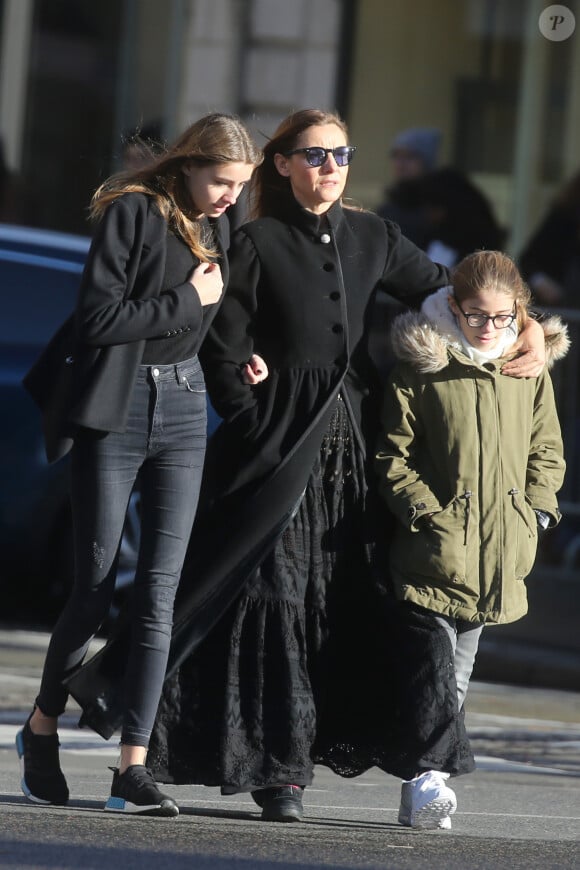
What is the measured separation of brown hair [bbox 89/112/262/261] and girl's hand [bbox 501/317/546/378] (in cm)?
91

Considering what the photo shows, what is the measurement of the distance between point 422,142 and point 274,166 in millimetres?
6997

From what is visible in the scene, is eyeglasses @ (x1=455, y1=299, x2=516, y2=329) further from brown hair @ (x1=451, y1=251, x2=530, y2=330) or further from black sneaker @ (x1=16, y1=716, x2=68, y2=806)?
black sneaker @ (x1=16, y1=716, x2=68, y2=806)

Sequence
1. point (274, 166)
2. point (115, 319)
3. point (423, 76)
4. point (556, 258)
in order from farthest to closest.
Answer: point (423, 76)
point (556, 258)
point (274, 166)
point (115, 319)

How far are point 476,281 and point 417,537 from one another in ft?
2.39

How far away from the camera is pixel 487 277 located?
5070mm

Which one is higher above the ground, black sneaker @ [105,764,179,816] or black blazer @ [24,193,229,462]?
black blazer @ [24,193,229,462]

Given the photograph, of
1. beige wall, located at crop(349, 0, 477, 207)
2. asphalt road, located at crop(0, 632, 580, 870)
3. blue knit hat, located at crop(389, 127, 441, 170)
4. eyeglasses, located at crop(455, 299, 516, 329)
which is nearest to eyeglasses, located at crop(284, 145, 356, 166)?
eyeglasses, located at crop(455, 299, 516, 329)

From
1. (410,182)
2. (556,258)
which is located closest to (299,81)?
(410,182)

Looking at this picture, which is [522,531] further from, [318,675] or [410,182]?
[410,182]

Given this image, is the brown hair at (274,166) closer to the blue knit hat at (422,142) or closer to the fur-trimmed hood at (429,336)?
the fur-trimmed hood at (429,336)

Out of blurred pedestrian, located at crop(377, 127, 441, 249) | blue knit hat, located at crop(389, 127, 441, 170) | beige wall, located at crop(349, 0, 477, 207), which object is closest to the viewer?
blurred pedestrian, located at crop(377, 127, 441, 249)

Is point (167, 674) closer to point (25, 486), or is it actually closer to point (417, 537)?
point (417, 537)

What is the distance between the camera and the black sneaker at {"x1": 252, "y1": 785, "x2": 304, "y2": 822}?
196 inches

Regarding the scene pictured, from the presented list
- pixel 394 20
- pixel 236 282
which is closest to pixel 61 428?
pixel 236 282
